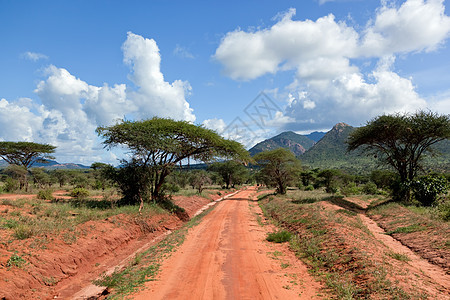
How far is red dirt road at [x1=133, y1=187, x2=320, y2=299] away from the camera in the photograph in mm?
6285

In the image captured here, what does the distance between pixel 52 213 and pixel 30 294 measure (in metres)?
7.63

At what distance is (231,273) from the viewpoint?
7.51 metres

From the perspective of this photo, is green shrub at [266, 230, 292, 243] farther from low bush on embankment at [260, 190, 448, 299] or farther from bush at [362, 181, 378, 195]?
bush at [362, 181, 378, 195]

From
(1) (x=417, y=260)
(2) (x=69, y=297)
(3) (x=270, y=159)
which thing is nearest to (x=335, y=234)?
(1) (x=417, y=260)

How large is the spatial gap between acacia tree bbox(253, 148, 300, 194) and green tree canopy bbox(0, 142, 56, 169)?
3061 cm

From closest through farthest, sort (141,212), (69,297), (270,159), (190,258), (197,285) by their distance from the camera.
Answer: (197,285), (69,297), (190,258), (141,212), (270,159)

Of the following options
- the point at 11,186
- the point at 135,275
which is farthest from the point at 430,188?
the point at 11,186

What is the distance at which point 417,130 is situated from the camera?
19828 mm

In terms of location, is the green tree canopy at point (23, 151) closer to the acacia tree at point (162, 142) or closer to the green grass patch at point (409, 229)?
the acacia tree at point (162, 142)

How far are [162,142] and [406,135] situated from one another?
20405mm

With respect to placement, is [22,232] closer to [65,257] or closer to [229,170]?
[65,257]

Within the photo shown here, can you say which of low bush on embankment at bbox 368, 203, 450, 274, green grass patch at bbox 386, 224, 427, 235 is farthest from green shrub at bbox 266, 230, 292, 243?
green grass patch at bbox 386, 224, 427, 235

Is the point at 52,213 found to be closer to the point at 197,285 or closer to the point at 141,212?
the point at 141,212

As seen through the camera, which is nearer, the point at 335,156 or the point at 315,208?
the point at 315,208
